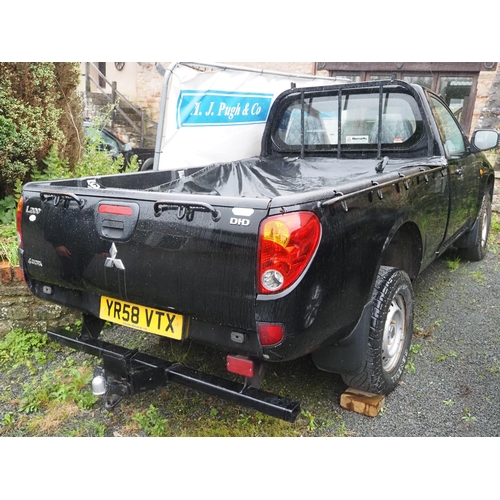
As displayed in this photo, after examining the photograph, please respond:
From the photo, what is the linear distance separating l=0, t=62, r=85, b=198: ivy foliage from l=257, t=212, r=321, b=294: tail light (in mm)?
3236

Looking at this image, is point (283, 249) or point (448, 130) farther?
point (448, 130)

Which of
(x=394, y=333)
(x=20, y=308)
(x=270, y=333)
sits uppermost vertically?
(x=270, y=333)

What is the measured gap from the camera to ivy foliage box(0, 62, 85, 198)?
4.14 m

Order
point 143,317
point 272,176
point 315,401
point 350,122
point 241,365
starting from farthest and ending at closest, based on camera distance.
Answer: point 350,122 < point 272,176 < point 315,401 < point 143,317 < point 241,365

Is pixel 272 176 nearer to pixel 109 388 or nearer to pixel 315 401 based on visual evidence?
pixel 315 401

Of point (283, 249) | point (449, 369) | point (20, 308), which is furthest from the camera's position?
point (20, 308)

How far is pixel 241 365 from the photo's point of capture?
7.10 ft

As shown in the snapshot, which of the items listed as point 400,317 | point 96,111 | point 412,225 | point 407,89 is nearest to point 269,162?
point 407,89

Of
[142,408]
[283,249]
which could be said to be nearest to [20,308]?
[142,408]

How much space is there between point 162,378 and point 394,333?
148 cm

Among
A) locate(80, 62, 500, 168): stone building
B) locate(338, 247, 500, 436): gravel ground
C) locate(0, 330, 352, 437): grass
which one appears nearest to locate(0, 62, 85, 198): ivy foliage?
locate(0, 330, 352, 437): grass

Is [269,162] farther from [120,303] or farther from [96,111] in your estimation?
[96,111]

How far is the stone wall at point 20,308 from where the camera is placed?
362cm

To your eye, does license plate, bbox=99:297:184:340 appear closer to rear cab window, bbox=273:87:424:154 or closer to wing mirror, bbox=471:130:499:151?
rear cab window, bbox=273:87:424:154
